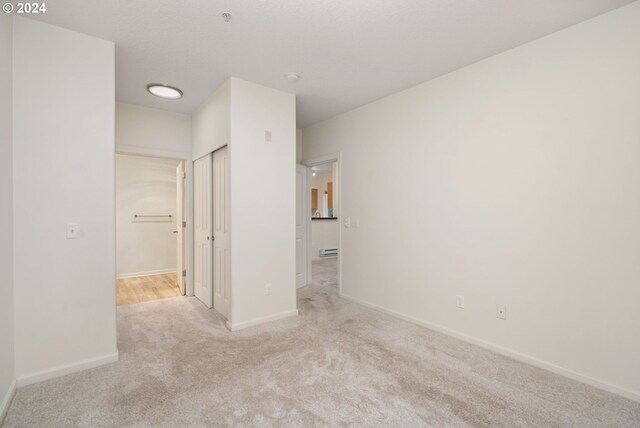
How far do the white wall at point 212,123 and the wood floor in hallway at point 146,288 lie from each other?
2.07 m

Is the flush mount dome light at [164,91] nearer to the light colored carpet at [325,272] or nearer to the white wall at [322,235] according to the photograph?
the light colored carpet at [325,272]

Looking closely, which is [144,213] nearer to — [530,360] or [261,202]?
[261,202]

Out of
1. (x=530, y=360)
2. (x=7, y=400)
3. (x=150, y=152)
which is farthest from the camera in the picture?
(x=150, y=152)

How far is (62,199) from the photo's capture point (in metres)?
2.27

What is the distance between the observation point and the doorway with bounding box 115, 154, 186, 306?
17.8ft

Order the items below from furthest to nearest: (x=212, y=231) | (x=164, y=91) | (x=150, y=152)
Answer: (x=150, y=152) < (x=212, y=231) < (x=164, y=91)

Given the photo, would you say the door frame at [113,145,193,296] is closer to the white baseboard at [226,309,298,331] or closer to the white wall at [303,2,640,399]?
the white baseboard at [226,309,298,331]

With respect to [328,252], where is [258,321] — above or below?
below

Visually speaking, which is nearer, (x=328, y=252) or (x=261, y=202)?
(x=261, y=202)

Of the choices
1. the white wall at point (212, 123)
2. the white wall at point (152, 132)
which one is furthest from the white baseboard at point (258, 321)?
the white wall at point (152, 132)

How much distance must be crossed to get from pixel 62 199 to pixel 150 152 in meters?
1.88

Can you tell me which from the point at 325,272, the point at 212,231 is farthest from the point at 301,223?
the point at 325,272

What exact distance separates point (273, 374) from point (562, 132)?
2838 mm

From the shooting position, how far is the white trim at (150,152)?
12.5 ft
